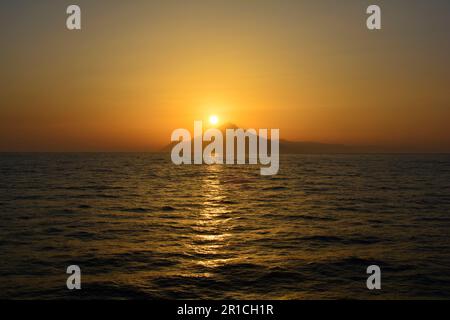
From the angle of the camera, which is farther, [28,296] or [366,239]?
[366,239]

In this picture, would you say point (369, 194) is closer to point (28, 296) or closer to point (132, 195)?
point (132, 195)

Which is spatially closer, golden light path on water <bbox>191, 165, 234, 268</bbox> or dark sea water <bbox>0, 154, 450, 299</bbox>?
dark sea water <bbox>0, 154, 450, 299</bbox>

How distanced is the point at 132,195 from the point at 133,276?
2871 centimetres

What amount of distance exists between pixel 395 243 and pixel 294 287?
29.1ft

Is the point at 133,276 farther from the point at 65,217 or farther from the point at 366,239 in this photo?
the point at 65,217

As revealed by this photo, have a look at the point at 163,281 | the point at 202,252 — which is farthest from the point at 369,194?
the point at 163,281

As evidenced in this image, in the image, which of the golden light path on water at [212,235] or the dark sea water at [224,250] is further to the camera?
the golden light path on water at [212,235]

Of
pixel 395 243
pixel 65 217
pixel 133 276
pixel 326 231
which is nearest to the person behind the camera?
pixel 133 276

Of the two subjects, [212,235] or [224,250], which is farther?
[212,235]
